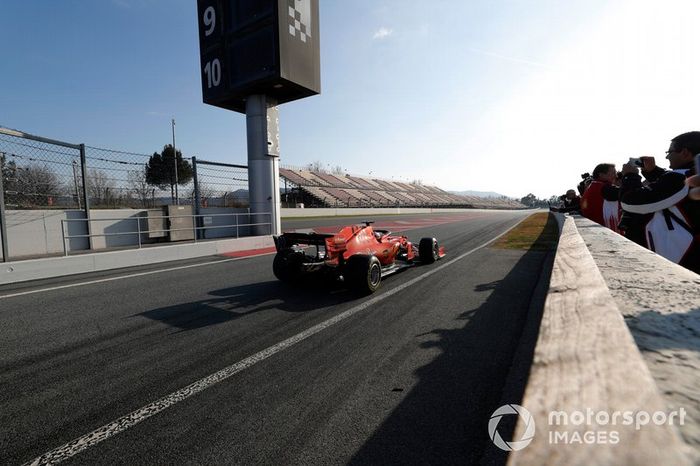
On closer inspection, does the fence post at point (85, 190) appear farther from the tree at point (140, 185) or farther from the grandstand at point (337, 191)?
the grandstand at point (337, 191)

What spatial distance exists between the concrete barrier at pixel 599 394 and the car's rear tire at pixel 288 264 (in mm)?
4674

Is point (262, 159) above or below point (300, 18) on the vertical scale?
below

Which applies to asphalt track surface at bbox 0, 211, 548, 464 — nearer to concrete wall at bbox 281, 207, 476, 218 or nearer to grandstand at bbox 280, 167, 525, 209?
concrete wall at bbox 281, 207, 476, 218

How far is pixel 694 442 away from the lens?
460 millimetres

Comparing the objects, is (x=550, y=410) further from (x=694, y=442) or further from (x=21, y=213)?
(x=21, y=213)

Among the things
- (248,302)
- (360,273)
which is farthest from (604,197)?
(248,302)

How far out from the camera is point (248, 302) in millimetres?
4844

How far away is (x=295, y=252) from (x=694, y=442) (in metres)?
5.29

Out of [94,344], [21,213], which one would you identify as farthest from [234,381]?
[21,213]

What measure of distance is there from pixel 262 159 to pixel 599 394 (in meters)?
12.2

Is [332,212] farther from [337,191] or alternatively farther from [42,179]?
[42,179]

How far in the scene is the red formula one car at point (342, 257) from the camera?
512 cm

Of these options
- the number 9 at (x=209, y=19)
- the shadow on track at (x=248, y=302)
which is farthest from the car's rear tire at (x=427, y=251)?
the number 9 at (x=209, y=19)

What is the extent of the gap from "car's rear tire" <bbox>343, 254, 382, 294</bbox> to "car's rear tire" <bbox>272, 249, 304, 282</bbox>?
915mm
